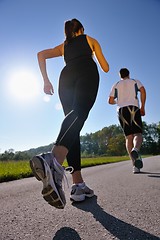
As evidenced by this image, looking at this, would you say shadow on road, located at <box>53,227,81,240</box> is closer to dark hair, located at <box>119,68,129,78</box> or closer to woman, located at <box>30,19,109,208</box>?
woman, located at <box>30,19,109,208</box>

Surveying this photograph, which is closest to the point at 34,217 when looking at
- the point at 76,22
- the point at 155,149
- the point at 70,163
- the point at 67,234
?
the point at 67,234

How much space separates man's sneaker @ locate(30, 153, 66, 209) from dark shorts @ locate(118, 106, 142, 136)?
3213 mm

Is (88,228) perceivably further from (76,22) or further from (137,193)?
(76,22)

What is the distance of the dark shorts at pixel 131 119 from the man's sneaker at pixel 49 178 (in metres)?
3.21

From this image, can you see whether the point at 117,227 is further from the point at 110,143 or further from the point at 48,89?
the point at 110,143

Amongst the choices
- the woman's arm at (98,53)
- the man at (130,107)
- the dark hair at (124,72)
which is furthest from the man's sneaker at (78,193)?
the dark hair at (124,72)

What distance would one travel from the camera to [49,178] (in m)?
1.52

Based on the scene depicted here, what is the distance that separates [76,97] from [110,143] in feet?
273

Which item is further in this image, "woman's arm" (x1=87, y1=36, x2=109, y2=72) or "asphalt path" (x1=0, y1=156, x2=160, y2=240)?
"woman's arm" (x1=87, y1=36, x2=109, y2=72)

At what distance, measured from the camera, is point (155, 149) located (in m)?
78.4

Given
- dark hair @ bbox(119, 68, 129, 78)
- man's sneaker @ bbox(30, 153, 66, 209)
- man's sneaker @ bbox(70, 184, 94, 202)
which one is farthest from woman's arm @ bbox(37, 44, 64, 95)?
dark hair @ bbox(119, 68, 129, 78)

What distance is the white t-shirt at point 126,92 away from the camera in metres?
4.67

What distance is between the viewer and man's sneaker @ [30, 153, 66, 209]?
4.93 feet

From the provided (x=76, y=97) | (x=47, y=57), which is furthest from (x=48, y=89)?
(x=47, y=57)
